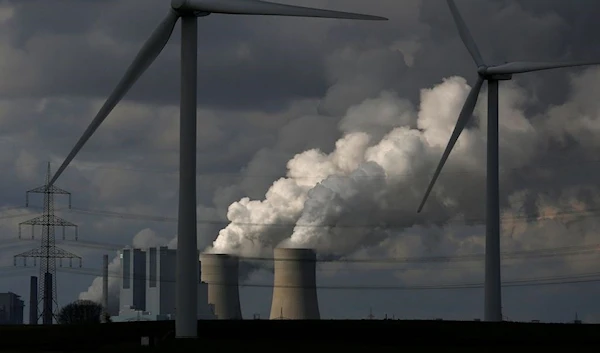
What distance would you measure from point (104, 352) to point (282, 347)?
32.4 ft

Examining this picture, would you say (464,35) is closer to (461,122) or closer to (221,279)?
(461,122)

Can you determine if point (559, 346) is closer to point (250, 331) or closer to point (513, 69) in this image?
point (250, 331)

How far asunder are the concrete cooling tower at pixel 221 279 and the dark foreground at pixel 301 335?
73.0m

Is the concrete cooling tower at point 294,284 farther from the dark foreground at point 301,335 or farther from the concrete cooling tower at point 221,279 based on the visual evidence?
the dark foreground at point 301,335

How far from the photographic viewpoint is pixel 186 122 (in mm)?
73625

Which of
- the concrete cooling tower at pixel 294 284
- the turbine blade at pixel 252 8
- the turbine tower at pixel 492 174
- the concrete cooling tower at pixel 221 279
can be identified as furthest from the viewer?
the concrete cooling tower at pixel 221 279

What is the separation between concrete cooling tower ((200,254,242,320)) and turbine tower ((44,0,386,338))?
95.4 metres

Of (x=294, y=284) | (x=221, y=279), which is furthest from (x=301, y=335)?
(x=221, y=279)

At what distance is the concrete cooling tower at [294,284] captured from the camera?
505ft

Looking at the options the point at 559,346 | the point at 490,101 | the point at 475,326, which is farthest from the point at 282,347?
the point at 490,101

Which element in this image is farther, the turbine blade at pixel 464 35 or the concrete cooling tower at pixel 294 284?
the concrete cooling tower at pixel 294 284

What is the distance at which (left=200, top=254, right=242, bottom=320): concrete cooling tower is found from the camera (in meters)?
170

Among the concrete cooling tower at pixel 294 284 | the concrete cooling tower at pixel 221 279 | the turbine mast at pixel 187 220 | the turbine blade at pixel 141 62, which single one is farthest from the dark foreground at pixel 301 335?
the concrete cooling tower at pixel 221 279

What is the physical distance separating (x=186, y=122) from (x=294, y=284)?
269ft
